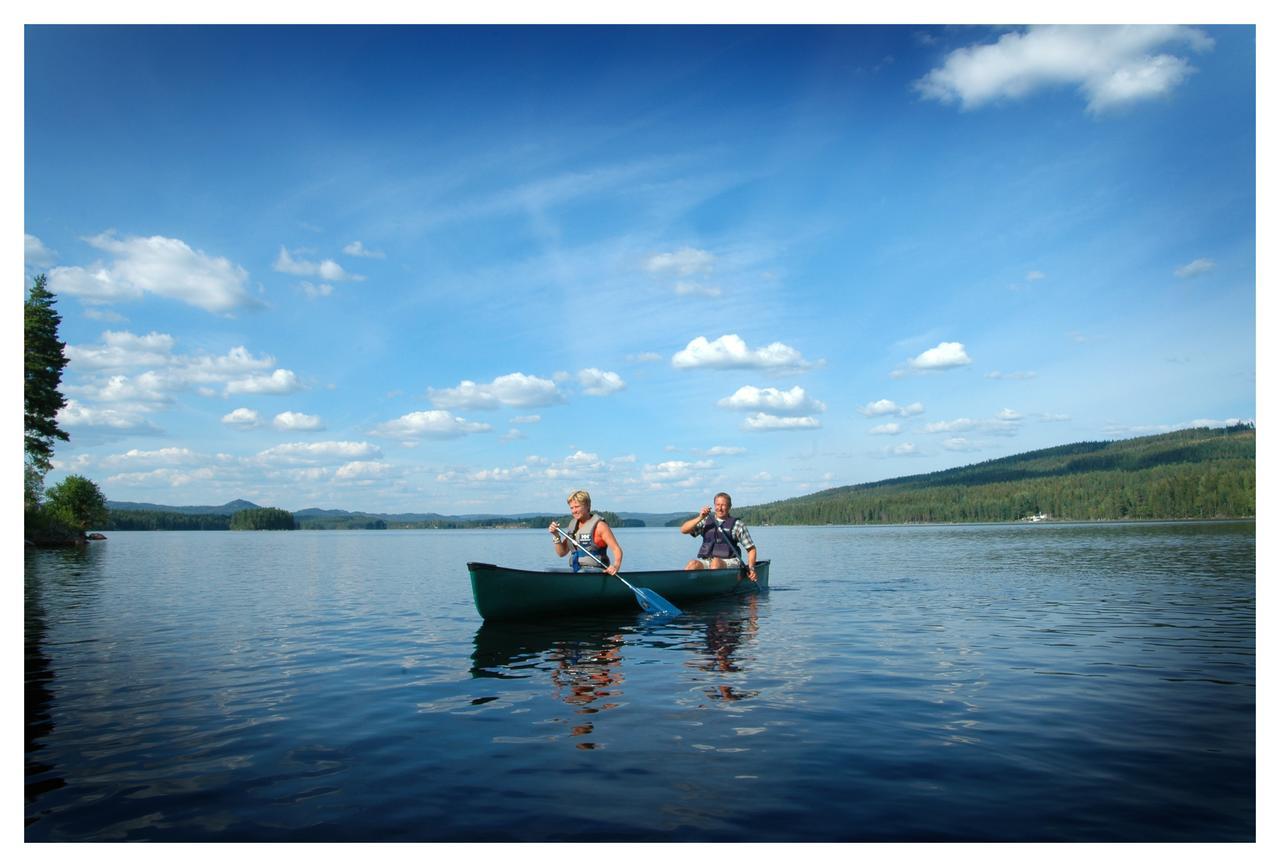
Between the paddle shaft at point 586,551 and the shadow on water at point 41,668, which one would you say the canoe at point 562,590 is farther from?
the shadow on water at point 41,668

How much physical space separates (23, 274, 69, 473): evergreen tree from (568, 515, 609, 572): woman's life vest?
147 ft

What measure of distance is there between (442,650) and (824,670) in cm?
728

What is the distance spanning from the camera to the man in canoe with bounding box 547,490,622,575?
18.2 metres

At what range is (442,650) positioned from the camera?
15164 millimetres

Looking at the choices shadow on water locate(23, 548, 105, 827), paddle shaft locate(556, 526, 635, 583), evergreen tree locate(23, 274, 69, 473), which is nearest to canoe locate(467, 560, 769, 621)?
paddle shaft locate(556, 526, 635, 583)

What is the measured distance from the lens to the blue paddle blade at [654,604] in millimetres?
19344

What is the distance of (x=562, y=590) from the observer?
59.2ft

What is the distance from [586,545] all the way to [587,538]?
0.18m

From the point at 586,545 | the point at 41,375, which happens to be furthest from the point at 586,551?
Answer: the point at 41,375

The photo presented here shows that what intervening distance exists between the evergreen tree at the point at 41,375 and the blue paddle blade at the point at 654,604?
46381 millimetres

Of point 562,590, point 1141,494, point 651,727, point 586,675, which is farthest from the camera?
point 1141,494

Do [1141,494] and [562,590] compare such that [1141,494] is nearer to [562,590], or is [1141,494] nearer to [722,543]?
[722,543]

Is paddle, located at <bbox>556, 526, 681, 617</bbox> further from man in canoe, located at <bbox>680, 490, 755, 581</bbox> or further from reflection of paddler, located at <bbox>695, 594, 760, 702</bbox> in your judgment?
man in canoe, located at <bbox>680, 490, 755, 581</bbox>
